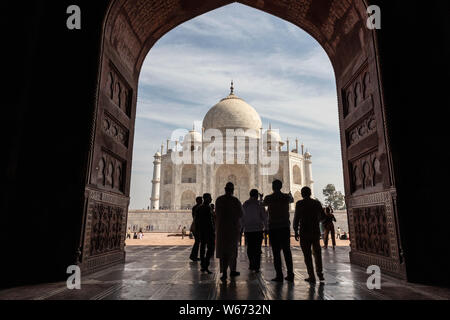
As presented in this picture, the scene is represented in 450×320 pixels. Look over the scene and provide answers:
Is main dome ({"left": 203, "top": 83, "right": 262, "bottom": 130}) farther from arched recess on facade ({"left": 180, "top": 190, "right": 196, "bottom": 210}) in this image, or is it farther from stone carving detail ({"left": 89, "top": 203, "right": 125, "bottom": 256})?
stone carving detail ({"left": 89, "top": 203, "right": 125, "bottom": 256})

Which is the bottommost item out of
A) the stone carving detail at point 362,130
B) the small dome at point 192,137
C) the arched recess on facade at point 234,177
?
the stone carving detail at point 362,130

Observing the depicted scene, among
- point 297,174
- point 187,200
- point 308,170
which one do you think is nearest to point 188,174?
point 187,200

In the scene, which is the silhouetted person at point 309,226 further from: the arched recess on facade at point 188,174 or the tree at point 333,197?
the tree at point 333,197

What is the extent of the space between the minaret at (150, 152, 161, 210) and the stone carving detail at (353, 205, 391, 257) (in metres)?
28.5

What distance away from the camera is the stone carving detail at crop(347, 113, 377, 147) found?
4152 millimetres

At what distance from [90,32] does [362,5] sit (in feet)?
13.2

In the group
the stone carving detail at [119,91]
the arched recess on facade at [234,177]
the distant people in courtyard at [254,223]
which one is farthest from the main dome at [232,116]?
the distant people in courtyard at [254,223]

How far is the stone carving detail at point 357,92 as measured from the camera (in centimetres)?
439

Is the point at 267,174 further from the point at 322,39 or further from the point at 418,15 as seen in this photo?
the point at 418,15

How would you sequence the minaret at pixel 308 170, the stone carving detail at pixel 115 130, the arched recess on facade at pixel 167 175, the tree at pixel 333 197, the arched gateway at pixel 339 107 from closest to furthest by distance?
1. the arched gateway at pixel 339 107
2. the stone carving detail at pixel 115 130
3. the minaret at pixel 308 170
4. the arched recess on facade at pixel 167 175
5. the tree at pixel 333 197

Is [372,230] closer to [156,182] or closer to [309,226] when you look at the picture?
[309,226]

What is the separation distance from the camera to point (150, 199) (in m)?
31.4

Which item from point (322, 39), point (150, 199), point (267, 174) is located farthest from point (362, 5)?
point (150, 199)

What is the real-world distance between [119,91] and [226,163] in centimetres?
2386
